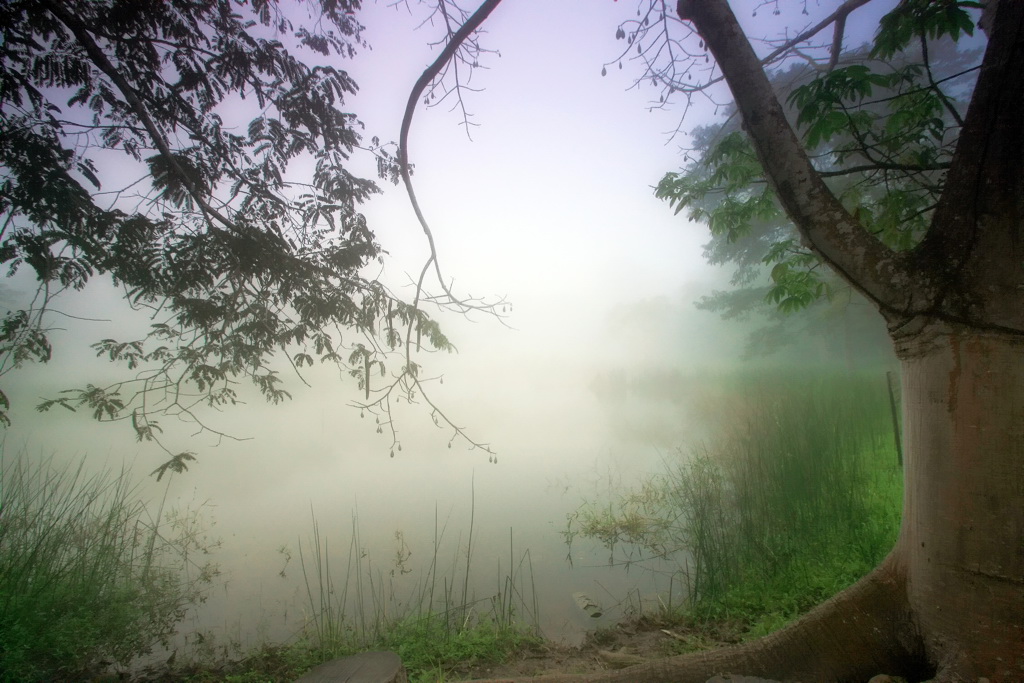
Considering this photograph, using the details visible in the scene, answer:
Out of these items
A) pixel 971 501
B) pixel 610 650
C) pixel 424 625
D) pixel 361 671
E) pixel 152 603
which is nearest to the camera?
pixel 971 501

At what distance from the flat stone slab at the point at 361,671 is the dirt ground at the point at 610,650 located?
0.51 m

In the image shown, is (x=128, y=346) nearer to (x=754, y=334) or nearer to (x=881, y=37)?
(x=881, y=37)

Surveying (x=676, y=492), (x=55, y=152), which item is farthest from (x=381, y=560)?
(x=55, y=152)

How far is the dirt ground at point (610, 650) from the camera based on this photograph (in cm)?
192

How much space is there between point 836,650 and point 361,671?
1525mm

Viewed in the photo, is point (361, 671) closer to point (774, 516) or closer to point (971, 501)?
point (971, 501)

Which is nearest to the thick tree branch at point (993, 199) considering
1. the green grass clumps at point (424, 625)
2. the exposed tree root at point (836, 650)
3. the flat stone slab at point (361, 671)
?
the exposed tree root at point (836, 650)

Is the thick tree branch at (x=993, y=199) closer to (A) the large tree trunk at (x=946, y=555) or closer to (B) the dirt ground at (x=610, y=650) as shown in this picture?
(A) the large tree trunk at (x=946, y=555)

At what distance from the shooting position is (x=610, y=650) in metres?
2.09

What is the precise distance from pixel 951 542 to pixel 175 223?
3.48 metres

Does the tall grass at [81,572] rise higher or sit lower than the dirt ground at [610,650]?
higher

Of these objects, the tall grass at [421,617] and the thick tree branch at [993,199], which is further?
the tall grass at [421,617]

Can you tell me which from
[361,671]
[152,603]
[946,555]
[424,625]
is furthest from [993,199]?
[152,603]

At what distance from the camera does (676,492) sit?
12.8 ft
